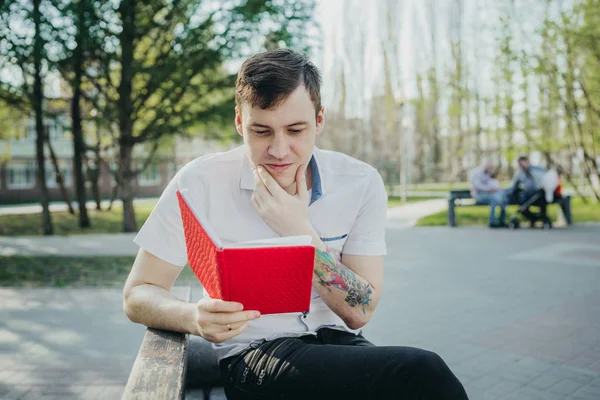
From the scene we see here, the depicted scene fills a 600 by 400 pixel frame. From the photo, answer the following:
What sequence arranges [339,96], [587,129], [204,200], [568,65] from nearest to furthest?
[204,200]
[568,65]
[587,129]
[339,96]

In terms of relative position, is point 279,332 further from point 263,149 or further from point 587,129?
point 587,129

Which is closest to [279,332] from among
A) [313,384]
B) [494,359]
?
[313,384]

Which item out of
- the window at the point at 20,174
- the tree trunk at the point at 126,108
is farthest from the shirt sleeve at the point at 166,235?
the window at the point at 20,174

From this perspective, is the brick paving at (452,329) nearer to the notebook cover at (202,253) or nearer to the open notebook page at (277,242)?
the notebook cover at (202,253)

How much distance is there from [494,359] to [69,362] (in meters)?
3.38

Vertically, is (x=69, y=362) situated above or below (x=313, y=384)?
below

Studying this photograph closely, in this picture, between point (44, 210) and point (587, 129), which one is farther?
point (587, 129)

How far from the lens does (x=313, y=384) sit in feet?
5.96

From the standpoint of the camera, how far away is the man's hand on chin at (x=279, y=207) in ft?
6.71

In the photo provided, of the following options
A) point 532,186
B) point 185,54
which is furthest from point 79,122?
point 532,186

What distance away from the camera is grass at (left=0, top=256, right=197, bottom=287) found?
324 inches

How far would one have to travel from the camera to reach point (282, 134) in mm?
2107

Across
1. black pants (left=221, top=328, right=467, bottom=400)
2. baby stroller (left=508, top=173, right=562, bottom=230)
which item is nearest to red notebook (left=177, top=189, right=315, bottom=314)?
black pants (left=221, top=328, right=467, bottom=400)

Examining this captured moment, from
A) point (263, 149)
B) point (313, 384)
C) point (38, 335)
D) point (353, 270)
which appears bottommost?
point (38, 335)
